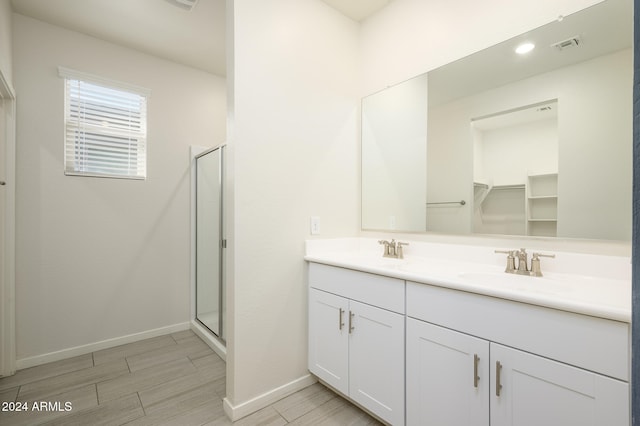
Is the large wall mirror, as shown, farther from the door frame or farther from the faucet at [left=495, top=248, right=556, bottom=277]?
the door frame

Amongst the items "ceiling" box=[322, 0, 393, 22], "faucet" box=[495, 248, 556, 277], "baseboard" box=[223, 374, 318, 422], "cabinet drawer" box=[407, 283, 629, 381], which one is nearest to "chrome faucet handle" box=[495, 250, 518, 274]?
"faucet" box=[495, 248, 556, 277]

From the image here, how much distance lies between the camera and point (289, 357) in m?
1.80

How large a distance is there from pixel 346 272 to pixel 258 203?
2.18 feet

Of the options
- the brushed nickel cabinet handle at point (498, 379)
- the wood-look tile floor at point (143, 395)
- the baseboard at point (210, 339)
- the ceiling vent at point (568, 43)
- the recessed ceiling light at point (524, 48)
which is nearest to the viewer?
the brushed nickel cabinet handle at point (498, 379)

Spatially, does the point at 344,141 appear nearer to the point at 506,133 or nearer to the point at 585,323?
the point at 506,133

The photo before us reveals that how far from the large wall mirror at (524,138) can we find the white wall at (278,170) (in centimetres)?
44

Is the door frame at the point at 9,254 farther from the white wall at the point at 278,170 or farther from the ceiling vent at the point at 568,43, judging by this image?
the ceiling vent at the point at 568,43

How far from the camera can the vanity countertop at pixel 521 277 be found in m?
0.88

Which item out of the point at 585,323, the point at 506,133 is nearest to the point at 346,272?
the point at 585,323

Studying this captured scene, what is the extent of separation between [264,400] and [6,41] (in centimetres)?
293

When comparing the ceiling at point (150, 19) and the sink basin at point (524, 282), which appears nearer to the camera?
the sink basin at point (524, 282)

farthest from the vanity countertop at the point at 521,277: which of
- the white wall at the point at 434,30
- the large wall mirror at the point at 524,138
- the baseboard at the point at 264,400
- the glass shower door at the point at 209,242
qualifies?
the white wall at the point at 434,30

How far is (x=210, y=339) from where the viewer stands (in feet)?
8.06

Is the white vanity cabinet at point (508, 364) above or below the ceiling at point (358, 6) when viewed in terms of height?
below
